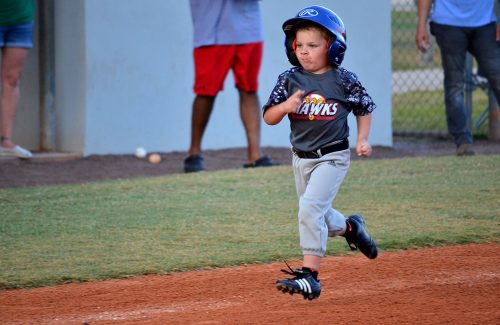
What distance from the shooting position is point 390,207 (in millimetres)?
7707

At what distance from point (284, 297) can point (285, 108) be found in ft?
3.11

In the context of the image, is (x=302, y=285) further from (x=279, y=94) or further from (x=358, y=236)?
(x=279, y=94)

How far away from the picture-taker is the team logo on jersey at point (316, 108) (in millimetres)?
5191

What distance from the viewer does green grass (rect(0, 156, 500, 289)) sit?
605 cm

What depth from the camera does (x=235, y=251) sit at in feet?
20.5

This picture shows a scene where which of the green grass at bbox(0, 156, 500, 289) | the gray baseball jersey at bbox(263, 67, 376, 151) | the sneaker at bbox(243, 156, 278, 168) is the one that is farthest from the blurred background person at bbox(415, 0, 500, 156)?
the gray baseball jersey at bbox(263, 67, 376, 151)

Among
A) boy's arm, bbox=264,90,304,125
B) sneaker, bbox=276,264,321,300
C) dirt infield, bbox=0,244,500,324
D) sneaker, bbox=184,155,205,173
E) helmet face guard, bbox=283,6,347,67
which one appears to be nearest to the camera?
dirt infield, bbox=0,244,500,324

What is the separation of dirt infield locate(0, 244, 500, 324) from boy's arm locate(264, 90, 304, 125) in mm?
886

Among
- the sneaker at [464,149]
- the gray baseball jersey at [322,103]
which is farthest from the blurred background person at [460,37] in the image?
the gray baseball jersey at [322,103]

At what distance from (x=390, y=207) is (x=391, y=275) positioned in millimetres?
2130

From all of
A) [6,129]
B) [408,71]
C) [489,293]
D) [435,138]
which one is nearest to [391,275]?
[489,293]

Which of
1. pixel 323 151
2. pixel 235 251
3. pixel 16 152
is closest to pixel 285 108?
pixel 323 151

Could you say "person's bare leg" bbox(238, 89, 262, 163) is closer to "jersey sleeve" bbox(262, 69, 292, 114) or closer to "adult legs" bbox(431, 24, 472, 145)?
"adult legs" bbox(431, 24, 472, 145)

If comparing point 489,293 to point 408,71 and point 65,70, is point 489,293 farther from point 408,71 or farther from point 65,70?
point 408,71
